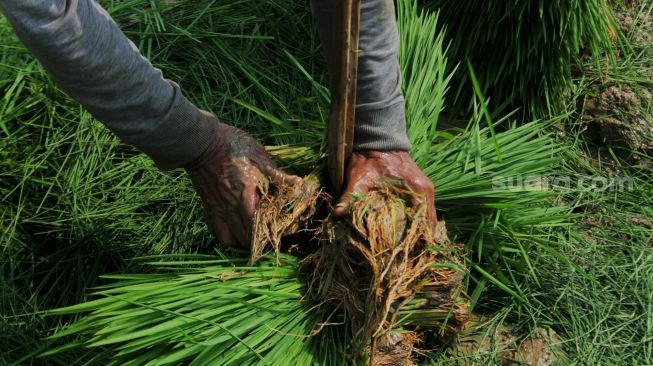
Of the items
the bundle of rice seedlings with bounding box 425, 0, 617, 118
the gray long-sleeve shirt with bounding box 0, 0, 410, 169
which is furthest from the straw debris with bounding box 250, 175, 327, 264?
the bundle of rice seedlings with bounding box 425, 0, 617, 118

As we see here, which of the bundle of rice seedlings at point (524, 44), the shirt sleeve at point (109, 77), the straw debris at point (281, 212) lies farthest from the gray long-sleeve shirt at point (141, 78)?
the bundle of rice seedlings at point (524, 44)

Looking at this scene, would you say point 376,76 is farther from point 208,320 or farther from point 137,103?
point 208,320

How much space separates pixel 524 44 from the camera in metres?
2.04

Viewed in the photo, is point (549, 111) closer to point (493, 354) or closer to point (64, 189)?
point (493, 354)

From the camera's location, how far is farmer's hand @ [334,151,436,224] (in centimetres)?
147

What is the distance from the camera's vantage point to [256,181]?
1.50m

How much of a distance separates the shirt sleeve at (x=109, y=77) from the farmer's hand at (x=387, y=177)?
307 mm

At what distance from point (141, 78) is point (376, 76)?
0.47 meters

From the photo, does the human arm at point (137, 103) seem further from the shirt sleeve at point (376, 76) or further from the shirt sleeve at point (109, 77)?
the shirt sleeve at point (376, 76)

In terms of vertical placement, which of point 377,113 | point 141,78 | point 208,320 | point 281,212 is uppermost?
point 141,78

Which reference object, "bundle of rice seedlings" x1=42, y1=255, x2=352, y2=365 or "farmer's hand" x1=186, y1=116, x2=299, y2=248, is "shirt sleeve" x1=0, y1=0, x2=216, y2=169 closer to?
"farmer's hand" x1=186, y1=116, x2=299, y2=248

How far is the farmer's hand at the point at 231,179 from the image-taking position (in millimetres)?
1493

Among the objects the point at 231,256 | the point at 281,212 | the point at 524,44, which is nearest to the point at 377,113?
the point at 281,212

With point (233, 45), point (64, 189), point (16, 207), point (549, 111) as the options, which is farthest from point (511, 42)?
point (16, 207)
